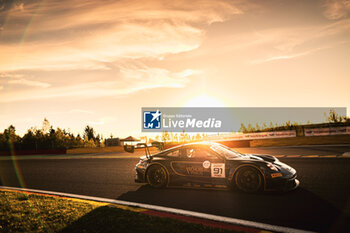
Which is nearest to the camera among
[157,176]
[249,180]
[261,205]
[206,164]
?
[261,205]

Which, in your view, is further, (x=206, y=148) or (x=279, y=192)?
(x=206, y=148)

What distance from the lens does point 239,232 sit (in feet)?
11.5

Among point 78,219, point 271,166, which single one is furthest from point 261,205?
point 78,219

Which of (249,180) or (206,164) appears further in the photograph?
(206,164)

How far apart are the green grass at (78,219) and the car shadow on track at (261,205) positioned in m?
0.97

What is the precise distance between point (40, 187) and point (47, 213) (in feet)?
12.7

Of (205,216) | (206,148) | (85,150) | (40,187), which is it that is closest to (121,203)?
(205,216)

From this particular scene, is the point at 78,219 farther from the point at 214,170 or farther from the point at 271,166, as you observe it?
the point at 271,166

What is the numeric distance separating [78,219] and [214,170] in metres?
3.27

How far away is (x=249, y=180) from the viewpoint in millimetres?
5855

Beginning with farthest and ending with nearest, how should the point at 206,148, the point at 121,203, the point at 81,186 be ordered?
the point at 81,186 < the point at 206,148 < the point at 121,203

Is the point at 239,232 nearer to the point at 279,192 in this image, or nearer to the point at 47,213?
the point at 279,192

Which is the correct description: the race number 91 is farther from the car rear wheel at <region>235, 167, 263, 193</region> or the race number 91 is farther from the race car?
the car rear wheel at <region>235, 167, 263, 193</region>

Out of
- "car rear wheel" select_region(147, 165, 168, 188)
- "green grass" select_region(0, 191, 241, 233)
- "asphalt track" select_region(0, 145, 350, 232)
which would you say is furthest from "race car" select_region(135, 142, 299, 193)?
"green grass" select_region(0, 191, 241, 233)
